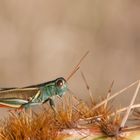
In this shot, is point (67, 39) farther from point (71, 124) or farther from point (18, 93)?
point (71, 124)

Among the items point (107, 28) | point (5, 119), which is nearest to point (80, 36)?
point (107, 28)

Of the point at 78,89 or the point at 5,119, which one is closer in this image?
the point at 5,119

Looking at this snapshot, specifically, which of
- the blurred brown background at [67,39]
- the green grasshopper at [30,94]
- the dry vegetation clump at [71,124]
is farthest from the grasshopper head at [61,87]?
the blurred brown background at [67,39]

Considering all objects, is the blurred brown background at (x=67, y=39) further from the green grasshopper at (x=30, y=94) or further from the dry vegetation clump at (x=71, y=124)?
the dry vegetation clump at (x=71, y=124)

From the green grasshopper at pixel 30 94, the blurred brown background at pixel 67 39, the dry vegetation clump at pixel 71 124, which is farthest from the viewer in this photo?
the blurred brown background at pixel 67 39

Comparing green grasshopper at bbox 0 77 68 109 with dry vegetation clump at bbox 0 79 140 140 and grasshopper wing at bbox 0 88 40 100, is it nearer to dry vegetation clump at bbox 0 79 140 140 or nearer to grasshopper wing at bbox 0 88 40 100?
grasshopper wing at bbox 0 88 40 100

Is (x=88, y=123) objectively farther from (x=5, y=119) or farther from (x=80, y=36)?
(x=80, y=36)

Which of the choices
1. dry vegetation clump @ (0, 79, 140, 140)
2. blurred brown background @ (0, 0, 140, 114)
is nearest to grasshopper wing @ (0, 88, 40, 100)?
dry vegetation clump @ (0, 79, 140, 140)
